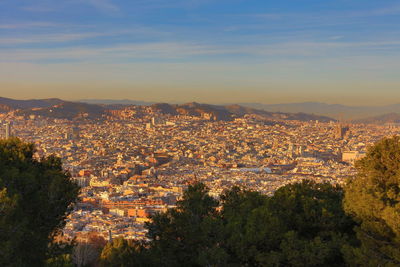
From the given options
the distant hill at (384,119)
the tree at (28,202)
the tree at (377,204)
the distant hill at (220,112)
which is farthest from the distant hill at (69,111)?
the tree at (377,204)

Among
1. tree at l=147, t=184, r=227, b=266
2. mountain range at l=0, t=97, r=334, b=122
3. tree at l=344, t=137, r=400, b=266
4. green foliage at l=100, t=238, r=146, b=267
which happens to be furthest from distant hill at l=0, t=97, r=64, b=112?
tree at l=344, t=137, r=400, b=266

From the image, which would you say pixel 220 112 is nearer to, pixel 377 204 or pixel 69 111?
pixel 69 111

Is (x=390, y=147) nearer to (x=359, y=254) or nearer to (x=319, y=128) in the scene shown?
(x=359, y=254)

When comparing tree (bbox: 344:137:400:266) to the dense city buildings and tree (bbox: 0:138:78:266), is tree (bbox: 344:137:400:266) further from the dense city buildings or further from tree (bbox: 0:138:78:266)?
tree (bbox: 0:138:78:266)

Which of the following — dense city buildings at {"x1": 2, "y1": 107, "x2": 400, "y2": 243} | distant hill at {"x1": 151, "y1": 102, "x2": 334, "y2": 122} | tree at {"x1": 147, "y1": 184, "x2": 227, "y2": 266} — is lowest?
dense city buildings at {"x1": 2, "y1": 107, "x2": 400, "y2": 243}

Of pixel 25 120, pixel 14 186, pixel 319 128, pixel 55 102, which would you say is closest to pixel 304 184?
pixel 14 186

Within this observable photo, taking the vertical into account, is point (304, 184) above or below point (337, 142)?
above
